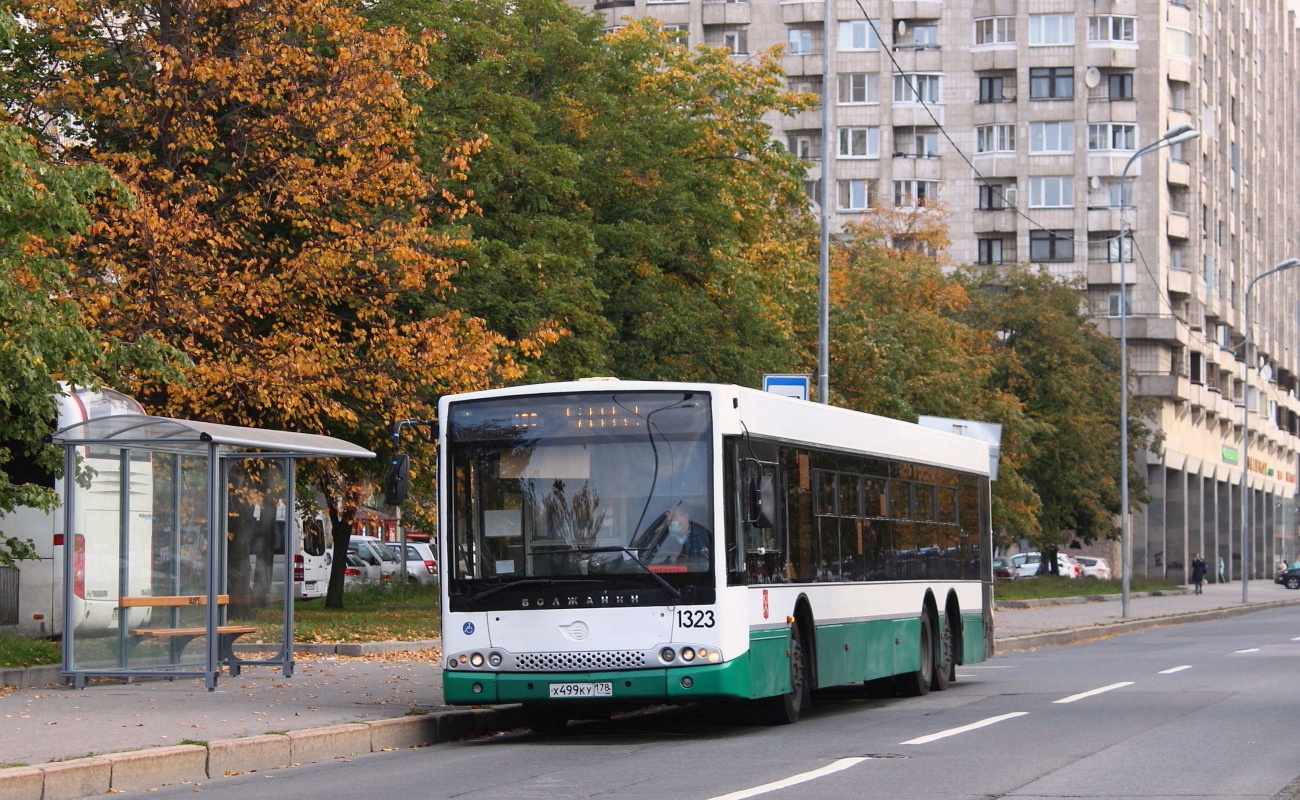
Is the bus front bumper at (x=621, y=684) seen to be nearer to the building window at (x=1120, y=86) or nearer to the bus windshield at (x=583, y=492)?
the bus windshield at (x=583, y=492)

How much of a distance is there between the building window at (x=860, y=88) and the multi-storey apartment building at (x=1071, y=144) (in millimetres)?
68

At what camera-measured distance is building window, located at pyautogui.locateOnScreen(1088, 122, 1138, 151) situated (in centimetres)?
8906

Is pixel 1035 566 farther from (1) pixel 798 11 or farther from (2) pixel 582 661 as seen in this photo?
(2) pixel 582 661

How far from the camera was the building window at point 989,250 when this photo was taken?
91.8m

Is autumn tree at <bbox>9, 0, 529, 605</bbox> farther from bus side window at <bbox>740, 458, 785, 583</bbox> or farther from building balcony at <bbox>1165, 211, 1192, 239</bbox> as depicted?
building balcony at <bbox>1165, 211, 1192, 239</bbox>

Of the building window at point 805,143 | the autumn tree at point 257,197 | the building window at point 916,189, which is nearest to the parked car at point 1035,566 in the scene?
the building window at point 916,189

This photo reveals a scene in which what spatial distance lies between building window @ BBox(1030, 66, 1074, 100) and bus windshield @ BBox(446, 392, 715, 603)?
78.6m

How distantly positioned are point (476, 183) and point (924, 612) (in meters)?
15.0

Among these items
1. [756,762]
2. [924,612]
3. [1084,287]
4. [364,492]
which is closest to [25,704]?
[756,762]

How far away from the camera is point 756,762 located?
13.1 metres

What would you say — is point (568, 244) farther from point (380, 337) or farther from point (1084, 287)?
point (1084, 287)

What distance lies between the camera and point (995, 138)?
91.4 m

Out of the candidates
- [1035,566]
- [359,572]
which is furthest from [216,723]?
[1035,566]

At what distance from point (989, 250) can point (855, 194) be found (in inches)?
271
